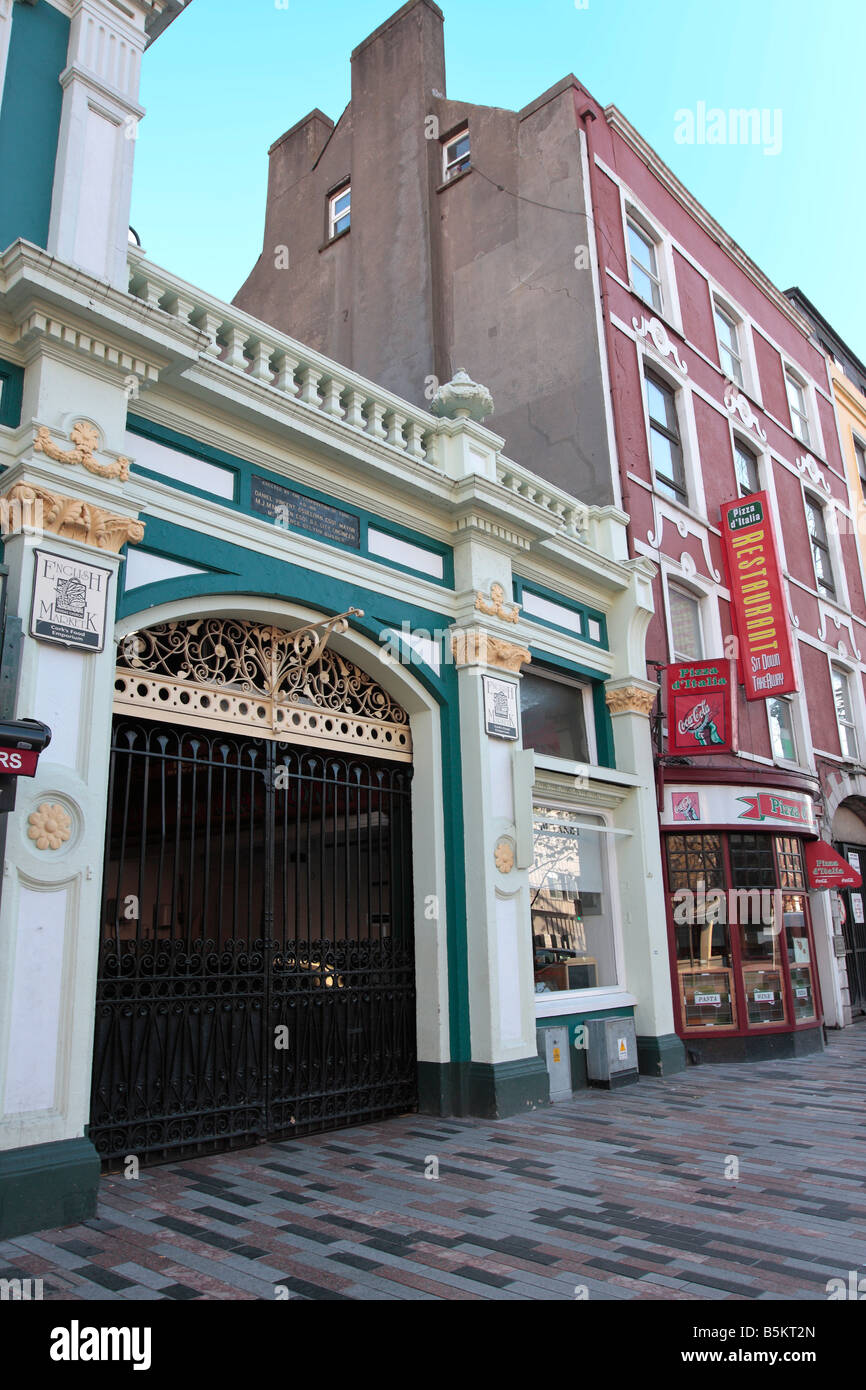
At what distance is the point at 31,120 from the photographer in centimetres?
641

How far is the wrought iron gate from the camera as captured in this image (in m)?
6.20

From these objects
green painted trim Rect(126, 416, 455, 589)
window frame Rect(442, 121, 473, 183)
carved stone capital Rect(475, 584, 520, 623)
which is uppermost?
window frame Rect(442, 121, 473, 183)

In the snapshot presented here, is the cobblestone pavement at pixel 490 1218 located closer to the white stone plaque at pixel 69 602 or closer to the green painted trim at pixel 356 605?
the green painted trim at pixel 356 605

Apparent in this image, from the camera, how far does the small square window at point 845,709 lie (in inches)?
729

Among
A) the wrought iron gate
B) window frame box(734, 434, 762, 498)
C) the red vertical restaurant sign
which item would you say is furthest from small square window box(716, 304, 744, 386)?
the wrought iron gate

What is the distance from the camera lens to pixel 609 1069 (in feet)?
31.6

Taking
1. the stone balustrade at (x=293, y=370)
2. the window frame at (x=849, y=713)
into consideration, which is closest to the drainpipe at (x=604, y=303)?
the stone balustrade at (x=293, y=370)

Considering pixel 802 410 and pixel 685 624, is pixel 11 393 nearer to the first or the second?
pixel 685 624

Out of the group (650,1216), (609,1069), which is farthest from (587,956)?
(650,1216)

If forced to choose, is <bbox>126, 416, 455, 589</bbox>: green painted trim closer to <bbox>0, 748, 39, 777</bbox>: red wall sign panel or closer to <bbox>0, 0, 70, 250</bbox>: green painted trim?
<bbox>0, 0, 70, 250</bbox>: green painted trim

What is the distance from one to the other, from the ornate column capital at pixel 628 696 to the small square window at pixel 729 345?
850 cm

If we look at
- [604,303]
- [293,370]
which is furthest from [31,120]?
[604,303]

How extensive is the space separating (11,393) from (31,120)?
83.3 inches

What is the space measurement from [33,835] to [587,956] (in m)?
6.87
